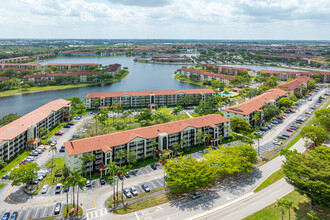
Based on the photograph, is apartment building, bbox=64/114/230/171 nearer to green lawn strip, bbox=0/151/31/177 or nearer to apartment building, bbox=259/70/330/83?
green lawn strip, bbox=0/151/31/177

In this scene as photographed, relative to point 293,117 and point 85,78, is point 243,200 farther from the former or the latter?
point 85,78

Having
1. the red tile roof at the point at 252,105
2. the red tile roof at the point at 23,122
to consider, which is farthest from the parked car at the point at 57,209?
the red tile roof at the point at 252,105

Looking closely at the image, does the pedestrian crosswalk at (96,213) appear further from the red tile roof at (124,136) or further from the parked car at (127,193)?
the red tile roof at (124,136)

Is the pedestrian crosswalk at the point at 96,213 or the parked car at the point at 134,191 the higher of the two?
the parked car at the point at 134,191

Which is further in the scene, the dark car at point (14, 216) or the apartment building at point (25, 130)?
the apartment building at point (25, 130)

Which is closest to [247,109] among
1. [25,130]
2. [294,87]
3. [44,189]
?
[294,87]

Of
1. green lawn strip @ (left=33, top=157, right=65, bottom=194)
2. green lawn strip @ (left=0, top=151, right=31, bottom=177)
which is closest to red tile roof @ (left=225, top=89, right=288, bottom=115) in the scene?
green lawn strip @ (left=33, top=157, right=65, bottom=194)

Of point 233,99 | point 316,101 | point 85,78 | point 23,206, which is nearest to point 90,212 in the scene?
point 23,206

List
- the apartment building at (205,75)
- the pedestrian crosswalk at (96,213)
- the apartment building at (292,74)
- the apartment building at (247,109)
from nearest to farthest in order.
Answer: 1. the pedestrian crosswalk at (96,213)
2. the apartment building at (247,109)
3. the apartment building at (205,75)
4. the apartment building at (292,74)
